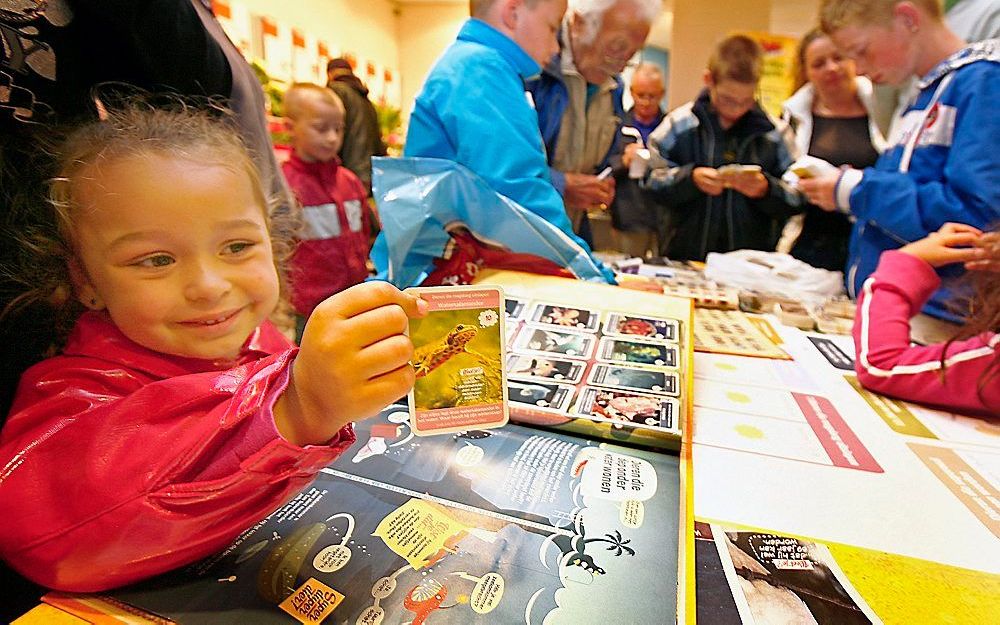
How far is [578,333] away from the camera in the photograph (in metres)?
0.94

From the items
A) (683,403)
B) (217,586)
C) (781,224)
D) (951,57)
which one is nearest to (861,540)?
(683,403)

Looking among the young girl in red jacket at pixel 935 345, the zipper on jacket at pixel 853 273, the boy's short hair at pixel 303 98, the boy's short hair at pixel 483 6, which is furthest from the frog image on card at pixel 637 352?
the boy's short hair at pixel 303 98

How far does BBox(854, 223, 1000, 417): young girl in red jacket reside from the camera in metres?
0.86

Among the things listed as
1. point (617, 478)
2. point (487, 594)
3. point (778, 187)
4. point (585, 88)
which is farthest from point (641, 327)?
point (778, 187)

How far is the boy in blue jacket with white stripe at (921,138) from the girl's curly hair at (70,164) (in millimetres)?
1423

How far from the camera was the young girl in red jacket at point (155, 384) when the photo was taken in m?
0.42

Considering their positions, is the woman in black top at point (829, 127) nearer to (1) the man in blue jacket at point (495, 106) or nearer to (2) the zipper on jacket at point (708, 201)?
(2) the zipper on jacket at point (708, 201)

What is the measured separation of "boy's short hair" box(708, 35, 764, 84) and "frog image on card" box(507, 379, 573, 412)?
5.87 feet

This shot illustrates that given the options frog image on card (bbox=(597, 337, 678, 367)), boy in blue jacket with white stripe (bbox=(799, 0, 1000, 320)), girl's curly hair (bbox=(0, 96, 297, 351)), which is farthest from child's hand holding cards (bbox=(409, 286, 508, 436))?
boy in blue jacket with white stripe (bbox=(799, 0, 1000, 320))

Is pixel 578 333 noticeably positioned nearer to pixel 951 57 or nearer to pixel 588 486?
pixel 588 486

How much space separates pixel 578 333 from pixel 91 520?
69cm

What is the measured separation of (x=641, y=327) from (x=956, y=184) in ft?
2.86

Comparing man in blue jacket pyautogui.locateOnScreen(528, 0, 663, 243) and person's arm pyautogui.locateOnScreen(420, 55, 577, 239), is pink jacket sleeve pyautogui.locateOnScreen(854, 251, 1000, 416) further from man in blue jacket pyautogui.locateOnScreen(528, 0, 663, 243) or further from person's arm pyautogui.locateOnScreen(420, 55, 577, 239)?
man in blue jacket pyautogui.locateOnScreen(528, 0, 663, 243)

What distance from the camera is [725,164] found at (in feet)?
7.19
